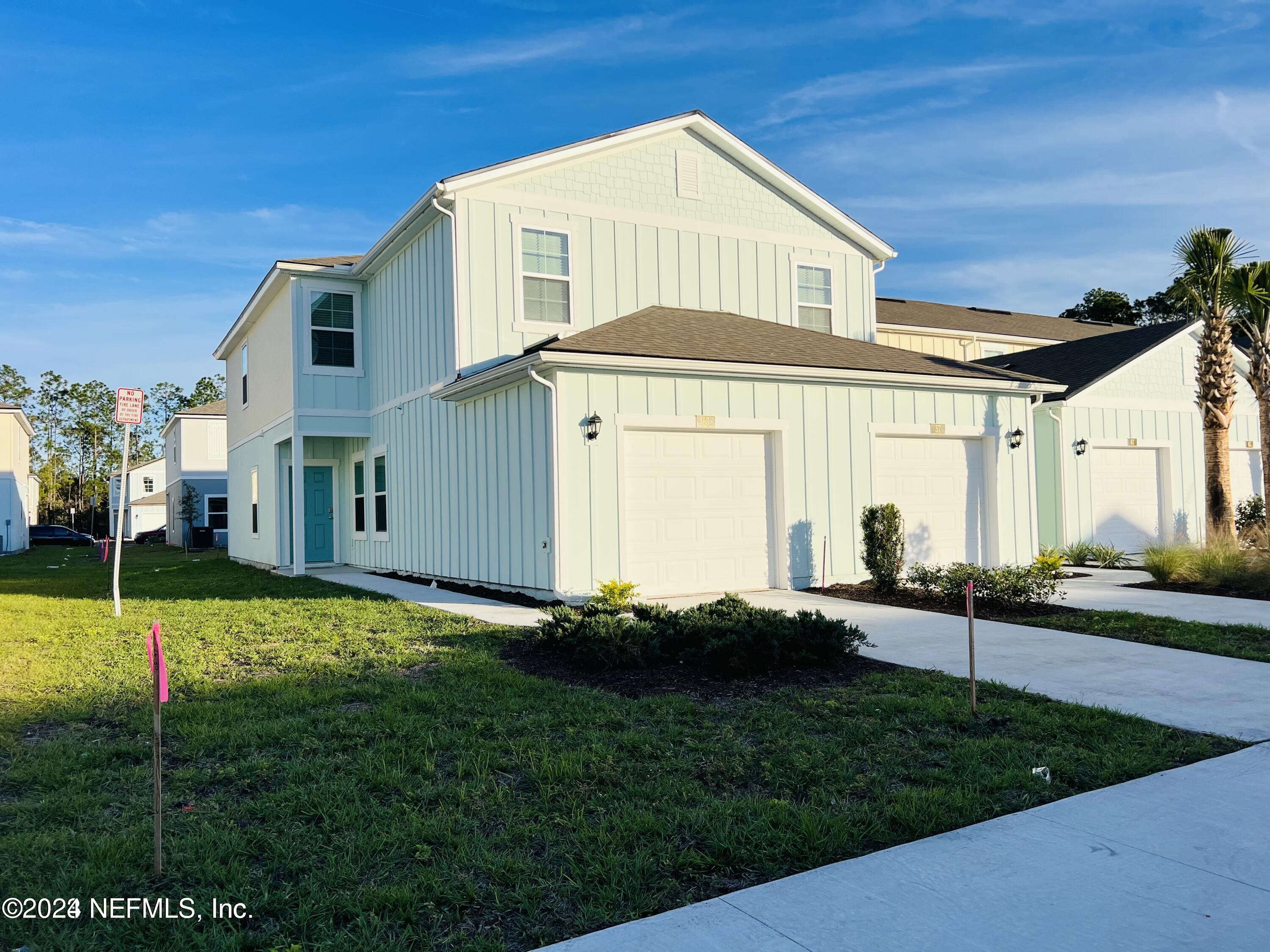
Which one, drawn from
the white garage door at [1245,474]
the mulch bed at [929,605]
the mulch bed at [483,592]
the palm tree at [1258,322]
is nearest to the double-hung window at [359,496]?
the mulch bed at [483,592]

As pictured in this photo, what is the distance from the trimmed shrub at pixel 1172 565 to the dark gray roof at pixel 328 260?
14605mm

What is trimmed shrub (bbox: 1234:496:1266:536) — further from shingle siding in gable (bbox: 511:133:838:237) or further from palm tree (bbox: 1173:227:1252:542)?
shingle siding in gable (bbox: 511:133:838:237)

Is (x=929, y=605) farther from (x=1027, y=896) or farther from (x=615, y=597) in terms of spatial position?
(x=1027, y=896)

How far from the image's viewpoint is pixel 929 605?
11164 mm

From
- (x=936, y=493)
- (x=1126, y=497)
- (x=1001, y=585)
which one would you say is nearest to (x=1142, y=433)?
(x=1126, y=497)

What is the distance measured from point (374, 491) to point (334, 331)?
3221 millimetres

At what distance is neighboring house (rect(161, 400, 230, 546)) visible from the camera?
3703cm

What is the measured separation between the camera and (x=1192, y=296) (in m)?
15.9

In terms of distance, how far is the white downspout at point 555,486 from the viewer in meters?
11.0

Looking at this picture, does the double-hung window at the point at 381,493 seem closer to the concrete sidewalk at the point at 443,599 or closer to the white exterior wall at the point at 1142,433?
the concrete sidewalk at the point at 443,599

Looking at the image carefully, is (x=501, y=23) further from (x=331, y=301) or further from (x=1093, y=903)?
(x=1093, y=903)

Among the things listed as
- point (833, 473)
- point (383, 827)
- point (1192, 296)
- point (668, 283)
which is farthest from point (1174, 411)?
point (383, 827)

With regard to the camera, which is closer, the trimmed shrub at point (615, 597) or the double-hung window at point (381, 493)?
the trimmed shrub at point (615, 597)

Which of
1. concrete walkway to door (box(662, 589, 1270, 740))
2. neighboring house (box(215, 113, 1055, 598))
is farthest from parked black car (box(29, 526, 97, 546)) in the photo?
concrete walkway to door (box(662, 589, 1270, 740))
